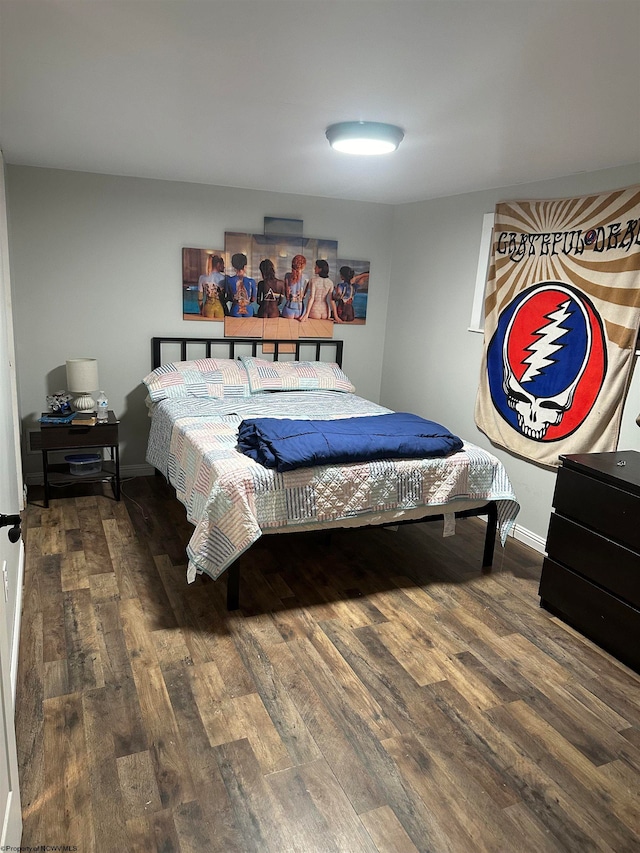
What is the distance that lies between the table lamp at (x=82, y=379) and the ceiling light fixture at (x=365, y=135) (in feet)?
7.88

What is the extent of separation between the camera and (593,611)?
2.72 meters

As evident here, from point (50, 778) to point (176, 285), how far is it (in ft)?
11.6

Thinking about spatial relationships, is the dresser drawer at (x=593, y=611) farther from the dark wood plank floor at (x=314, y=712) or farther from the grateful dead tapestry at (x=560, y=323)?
the grateful dead tapestry at (x=560, y=323)

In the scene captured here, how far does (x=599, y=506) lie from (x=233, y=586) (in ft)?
5.72

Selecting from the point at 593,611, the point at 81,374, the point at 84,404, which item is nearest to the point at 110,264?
the point at 81,374

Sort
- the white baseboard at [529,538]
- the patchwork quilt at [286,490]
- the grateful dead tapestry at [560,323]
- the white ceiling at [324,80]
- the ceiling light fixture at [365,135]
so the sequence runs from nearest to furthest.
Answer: the white ceiling at [324,80] → the ceiling light fixture at [365,135] → the patchwork quilt at [286,490] → the grateful dead tapestry at [560,323] → the white baseboard at [529,538]

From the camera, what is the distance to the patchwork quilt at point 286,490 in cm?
275

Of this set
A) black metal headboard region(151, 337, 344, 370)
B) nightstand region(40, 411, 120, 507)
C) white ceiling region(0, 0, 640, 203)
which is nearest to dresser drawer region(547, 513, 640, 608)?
white ceiling region(0, 0, 640, 203)

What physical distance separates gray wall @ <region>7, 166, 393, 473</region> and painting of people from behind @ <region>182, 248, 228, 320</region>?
61 millimetres

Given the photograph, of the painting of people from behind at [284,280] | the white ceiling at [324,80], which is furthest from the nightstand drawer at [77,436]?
the white ceiling at [324,80]

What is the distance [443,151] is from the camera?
2.99 meters

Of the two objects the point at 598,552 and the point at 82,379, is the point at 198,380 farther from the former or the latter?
the point at 598,552

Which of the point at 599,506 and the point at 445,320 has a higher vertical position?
the point at 445,320

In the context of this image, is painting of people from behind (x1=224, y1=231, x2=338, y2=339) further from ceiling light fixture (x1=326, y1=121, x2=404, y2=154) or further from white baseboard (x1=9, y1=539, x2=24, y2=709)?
white baseboard (x1=9, y1=539, x2=24, y2=709)
